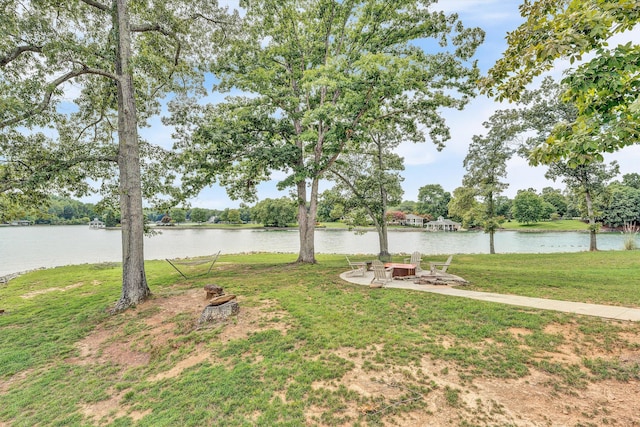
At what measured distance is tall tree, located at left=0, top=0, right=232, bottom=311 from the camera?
25.0 feet

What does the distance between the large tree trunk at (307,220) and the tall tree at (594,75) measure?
10.9 metres

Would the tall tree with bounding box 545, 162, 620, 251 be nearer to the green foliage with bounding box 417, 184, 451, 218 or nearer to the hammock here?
the hammock

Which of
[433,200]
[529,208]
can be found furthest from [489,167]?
[433,200]

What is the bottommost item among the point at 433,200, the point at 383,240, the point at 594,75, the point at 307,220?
the point at 383,240

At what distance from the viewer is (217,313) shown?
265 inches

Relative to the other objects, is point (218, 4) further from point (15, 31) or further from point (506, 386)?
point (506, 386)

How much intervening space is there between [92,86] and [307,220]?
10066 mm

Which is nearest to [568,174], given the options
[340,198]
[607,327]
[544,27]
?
[340,198]

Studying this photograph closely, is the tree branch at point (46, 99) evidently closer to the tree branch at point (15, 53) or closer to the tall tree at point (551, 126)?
the tree branch at point (15, 53)

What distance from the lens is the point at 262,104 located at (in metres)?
13.4

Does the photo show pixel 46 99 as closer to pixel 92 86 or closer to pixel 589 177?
pixel 92 86

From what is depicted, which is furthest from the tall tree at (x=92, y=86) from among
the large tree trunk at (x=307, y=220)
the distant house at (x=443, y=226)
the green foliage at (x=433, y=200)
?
the green foliage at (x=433, y=200)

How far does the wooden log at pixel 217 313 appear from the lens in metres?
6.59

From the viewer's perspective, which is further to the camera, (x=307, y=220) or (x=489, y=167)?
(x=489, y=167)
